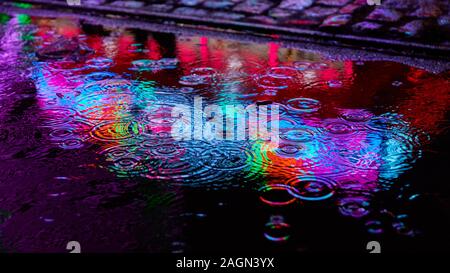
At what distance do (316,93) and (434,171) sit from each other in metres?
1.27

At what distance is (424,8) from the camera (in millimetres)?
5387

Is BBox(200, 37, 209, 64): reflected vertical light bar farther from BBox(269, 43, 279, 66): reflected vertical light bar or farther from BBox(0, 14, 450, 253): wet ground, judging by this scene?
BBox(269, 43, 279, 66): reflected vertical light bar

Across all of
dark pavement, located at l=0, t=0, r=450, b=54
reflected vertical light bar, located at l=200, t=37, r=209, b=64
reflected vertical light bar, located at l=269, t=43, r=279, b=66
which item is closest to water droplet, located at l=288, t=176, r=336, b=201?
reflected vertical light bar, located at l=269, t=43, r=279, b=66

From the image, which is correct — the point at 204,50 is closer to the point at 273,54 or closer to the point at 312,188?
the point at 273,54

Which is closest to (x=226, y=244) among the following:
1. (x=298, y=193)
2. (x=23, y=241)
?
(x=298, y=193)

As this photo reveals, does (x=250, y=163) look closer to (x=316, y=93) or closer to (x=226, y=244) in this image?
(x=226, y=244)

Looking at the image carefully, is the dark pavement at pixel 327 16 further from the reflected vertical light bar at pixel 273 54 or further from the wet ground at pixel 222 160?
the wet ground at pixel 222 160

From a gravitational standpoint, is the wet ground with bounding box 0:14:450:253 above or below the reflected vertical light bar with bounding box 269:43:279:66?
below

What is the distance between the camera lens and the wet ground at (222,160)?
81.7 inches

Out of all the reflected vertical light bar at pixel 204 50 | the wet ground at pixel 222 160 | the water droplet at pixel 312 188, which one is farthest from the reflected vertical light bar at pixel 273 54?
the water droplet at pixel 312 188

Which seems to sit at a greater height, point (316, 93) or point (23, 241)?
point (316, 93)

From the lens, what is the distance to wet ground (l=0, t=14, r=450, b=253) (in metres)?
2.07

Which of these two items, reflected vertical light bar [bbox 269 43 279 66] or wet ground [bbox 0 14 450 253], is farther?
reflected vertical light bar [bbox 269 43 279 66]
